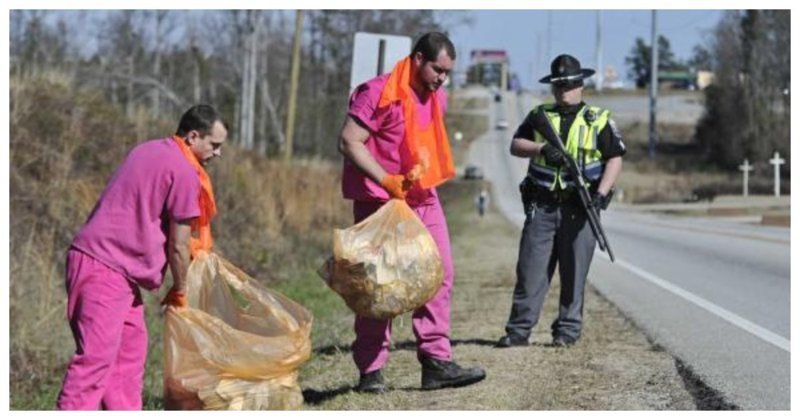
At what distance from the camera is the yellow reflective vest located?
824cm

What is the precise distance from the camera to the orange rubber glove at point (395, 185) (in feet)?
21.8

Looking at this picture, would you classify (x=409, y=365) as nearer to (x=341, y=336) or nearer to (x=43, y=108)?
(x=341, y=336)

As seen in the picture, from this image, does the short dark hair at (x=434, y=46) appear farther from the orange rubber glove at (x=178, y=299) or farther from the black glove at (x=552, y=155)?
the orange rubber glove at (x=178, y=299)

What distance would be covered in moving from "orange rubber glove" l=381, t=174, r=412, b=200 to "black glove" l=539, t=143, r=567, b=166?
1.74 metres

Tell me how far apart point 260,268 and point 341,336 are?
→ 30.0ft

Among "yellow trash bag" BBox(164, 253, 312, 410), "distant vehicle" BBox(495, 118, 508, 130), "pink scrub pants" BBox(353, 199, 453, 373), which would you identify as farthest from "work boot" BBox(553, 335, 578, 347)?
"distant vehicle" BBox(495, 118, 508, 130)

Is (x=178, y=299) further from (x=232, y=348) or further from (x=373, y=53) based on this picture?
(x=373, y=53)

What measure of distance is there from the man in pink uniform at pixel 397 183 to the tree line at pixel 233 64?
30348 millimetres

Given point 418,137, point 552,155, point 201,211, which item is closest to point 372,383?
point 418,137

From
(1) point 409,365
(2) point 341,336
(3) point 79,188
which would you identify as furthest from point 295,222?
(1) point 409,365

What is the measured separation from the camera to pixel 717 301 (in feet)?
38.4

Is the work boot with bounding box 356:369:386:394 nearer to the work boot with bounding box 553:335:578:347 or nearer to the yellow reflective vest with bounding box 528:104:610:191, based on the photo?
the work boot with bounding box 553:335:578:347

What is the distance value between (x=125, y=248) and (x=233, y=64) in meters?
54.5

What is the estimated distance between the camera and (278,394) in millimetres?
5918
